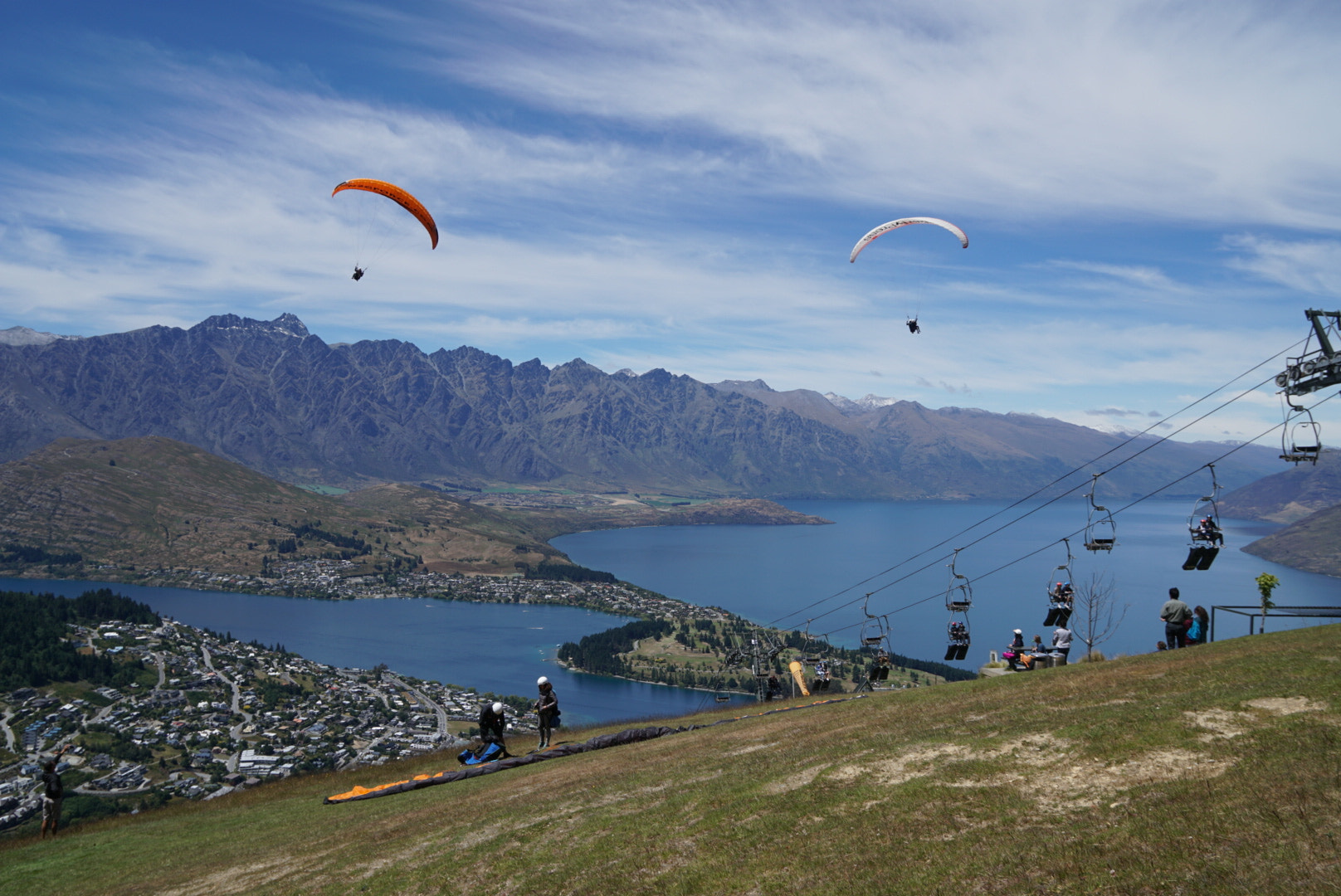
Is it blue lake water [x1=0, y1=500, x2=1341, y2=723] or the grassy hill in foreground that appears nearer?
the grassy hill in foreground

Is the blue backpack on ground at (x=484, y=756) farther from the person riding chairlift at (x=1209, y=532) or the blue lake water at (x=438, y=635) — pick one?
the blue lake water at (x=438, y=635)

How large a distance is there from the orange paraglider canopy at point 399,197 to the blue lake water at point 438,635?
60.1m

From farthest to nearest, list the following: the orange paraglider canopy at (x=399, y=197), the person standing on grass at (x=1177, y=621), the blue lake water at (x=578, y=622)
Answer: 1. the blue lake water at (x=578, y=622)
2. the orange paraglider canopy at (x=399, y=197)
3. the person standing on grass at (x=1177, y=621)

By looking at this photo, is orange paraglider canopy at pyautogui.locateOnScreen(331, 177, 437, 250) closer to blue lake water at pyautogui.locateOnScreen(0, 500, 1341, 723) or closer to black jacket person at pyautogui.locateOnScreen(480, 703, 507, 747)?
black jacket person at pyautogui.locateOnScreen(480, 703, 507, 747)

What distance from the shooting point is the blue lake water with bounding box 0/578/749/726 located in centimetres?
11162

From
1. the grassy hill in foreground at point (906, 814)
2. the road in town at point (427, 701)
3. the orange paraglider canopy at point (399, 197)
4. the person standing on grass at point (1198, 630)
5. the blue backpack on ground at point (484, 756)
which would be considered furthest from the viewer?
the road in town at point (427, 701)

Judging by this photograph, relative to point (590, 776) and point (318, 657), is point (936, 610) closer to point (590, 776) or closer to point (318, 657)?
point (318, 657)

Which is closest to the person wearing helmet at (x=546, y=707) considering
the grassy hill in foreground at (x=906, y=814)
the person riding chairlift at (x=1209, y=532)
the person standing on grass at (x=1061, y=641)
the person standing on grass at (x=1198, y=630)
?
the grassy hill in foreground at (x=906, y=814)

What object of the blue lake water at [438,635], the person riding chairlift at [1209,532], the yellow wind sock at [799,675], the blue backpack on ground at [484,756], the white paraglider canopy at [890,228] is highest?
the white paraglider canopy at [890,228]

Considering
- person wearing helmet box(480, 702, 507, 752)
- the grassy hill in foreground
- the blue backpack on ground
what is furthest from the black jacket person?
the grassy hill in foreground

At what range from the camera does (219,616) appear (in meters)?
160

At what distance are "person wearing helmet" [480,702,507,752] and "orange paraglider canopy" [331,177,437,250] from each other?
28407mm

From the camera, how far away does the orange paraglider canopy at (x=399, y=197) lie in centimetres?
3997

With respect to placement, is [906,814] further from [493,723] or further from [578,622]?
[578,622]
